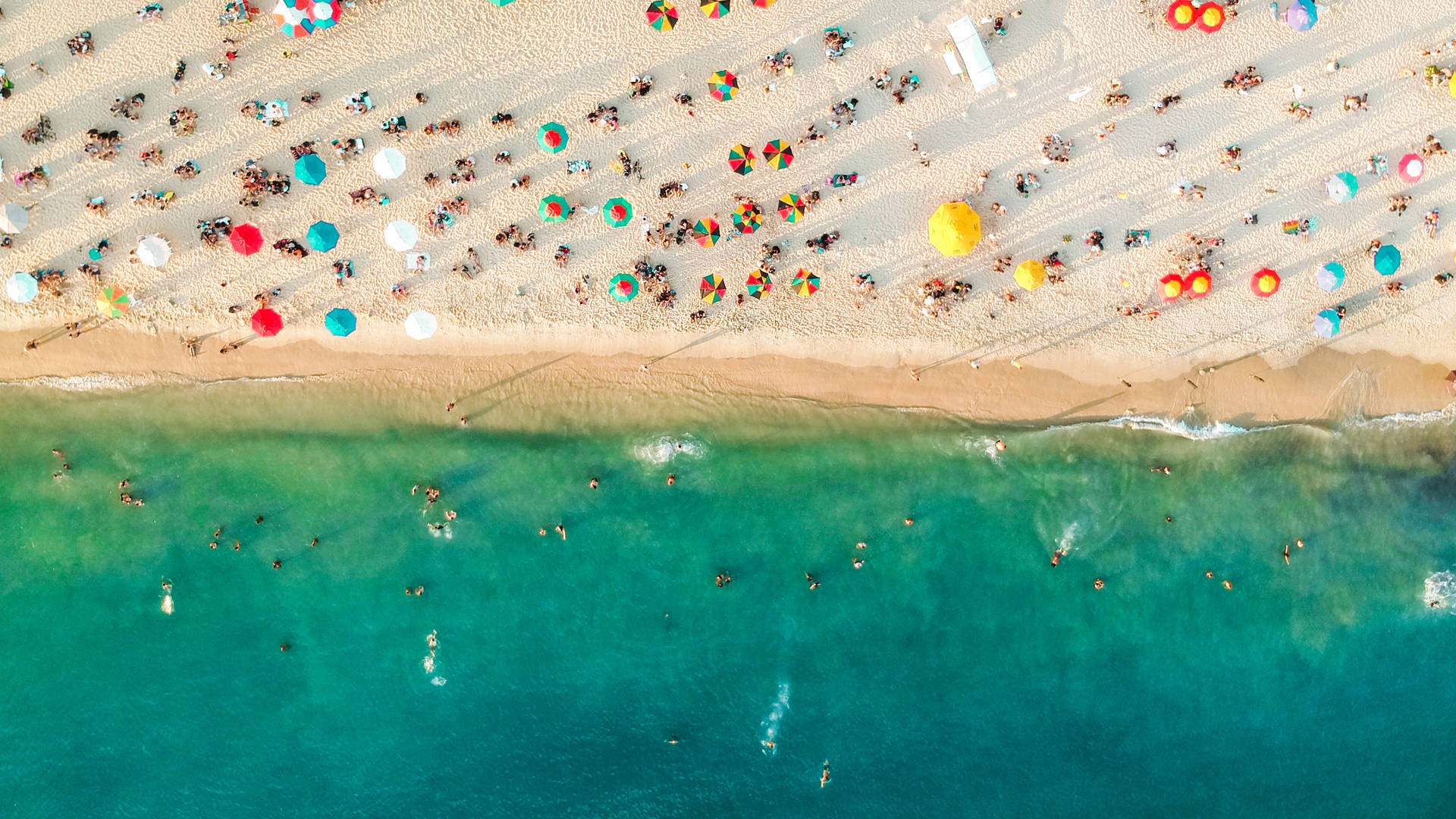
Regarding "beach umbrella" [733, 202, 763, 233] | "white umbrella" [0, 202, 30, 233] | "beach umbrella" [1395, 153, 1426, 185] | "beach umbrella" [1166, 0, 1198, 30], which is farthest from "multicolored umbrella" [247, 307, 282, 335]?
"beach umbrella" [1395, 153, 1426, 185]

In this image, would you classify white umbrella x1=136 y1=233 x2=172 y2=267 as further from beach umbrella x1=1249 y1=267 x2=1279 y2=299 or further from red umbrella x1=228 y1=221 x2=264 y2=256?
beach umbrella x1=1249 y1=267 x2=1279 y2=299

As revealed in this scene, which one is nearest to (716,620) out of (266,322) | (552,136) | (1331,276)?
(552,136)

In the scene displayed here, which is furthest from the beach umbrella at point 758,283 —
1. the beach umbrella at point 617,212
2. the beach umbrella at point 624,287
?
the beach umbrella at point 617,212

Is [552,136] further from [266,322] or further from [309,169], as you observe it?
[266,322]

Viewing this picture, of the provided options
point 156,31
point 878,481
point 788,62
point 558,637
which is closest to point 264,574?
point 558,637

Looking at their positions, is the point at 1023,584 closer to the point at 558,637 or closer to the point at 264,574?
the point at 558,637

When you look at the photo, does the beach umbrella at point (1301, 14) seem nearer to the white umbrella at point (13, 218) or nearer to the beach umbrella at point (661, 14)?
the beach umbrella at point (661, 14)
